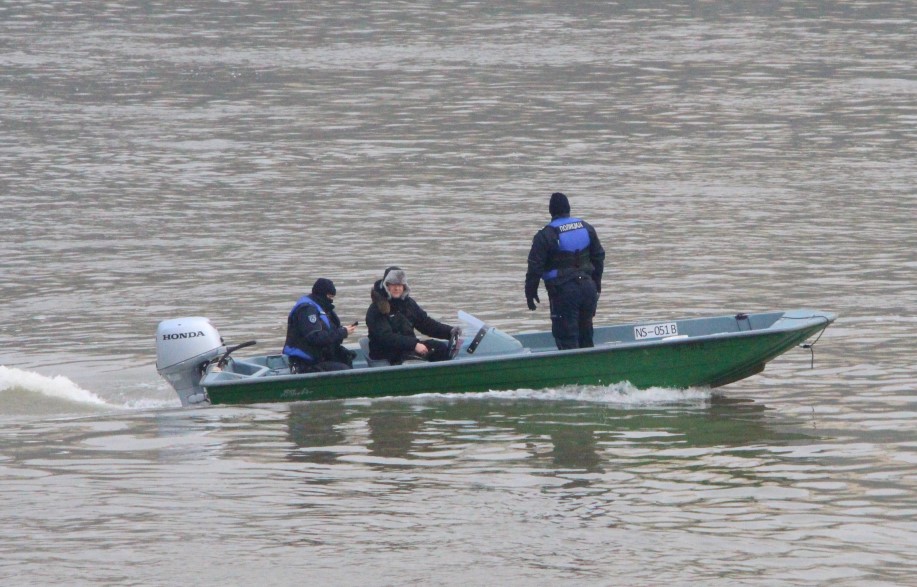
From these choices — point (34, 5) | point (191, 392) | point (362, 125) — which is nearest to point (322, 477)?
point (191, 392)

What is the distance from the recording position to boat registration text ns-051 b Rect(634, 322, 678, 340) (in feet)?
51.2

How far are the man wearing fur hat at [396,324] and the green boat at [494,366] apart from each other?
5.6 inches

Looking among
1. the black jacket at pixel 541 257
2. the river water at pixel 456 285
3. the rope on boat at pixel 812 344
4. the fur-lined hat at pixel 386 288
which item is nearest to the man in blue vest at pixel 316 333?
the fur-lined hat at pixel 386 288

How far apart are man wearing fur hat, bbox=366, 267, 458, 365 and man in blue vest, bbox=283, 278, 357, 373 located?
0.28 metres

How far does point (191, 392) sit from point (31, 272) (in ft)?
24.1

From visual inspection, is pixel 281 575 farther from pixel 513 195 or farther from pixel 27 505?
pixel 513 195

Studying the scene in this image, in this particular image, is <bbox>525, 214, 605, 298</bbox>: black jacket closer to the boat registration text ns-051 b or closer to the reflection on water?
the boat registration text ns-051 b

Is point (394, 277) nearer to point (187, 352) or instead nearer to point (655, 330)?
point (187, 352)

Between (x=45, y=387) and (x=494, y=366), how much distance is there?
4.36 m

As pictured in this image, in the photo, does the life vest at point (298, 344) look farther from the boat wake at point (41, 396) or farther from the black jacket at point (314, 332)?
the boat wake at point (41, 396)

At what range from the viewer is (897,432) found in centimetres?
1345

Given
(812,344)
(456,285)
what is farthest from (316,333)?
(456,285)

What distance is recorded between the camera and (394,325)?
15.1 metres

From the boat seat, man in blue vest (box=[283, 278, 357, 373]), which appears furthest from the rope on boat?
man in blue vest (box=[283, 278, 357, 373])
